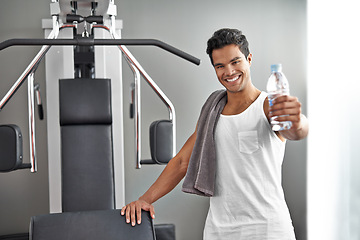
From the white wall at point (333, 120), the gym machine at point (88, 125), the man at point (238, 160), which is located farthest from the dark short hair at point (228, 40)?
the white wall at point (333, 120)

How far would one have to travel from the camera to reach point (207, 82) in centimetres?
312

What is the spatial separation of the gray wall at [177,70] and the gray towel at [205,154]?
147cm

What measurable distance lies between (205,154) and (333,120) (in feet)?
4.65

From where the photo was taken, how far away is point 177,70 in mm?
3092

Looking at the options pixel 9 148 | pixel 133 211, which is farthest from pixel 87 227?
pixel 9 148

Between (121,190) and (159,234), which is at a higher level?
(121,190)

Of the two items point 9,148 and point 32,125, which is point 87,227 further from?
point 32,125

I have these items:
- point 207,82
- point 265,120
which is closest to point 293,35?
point 207,82

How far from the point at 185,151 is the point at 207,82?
1491mm

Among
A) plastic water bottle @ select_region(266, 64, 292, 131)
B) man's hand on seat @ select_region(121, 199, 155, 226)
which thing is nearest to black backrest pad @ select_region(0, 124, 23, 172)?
man's hand on seat @ select_region(121, 199, 155, 226)

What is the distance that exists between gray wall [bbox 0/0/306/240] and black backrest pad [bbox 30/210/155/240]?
1585 millimetres

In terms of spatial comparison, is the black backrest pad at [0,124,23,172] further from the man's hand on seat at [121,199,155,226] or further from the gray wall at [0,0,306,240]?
the gray wall at [0,0,306,240]

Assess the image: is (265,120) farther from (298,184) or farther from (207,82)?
(298,184)

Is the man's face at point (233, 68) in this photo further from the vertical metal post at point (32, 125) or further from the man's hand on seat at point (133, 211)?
the vertical metal post at point (32, 125)
